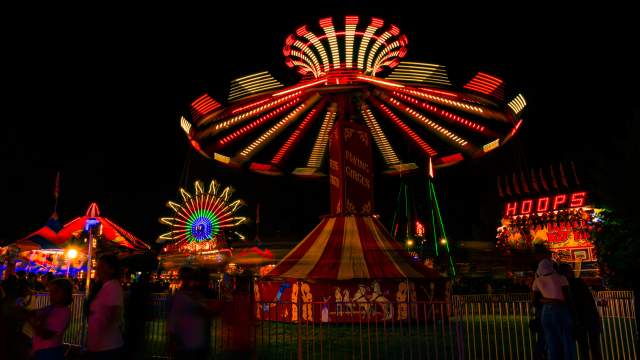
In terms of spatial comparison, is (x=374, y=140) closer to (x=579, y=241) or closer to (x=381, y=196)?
(x=579, y=241)

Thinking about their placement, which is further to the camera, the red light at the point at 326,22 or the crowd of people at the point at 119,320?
the red light at the point at 326,22

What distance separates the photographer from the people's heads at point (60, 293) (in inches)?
203

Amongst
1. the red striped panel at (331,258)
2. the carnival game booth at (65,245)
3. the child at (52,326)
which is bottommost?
the child at (52,326)

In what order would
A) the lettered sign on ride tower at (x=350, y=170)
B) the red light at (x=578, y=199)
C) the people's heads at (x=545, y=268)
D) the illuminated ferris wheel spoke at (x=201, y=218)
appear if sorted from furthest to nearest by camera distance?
the red light at (x=578, y=199), the illuminated ferris wheel spoke at (x=201, y=218), the lettered sign on ride tower at (x=350, y=170), the people's heads at (x=545, y=268)

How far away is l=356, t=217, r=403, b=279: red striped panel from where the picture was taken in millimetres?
14188

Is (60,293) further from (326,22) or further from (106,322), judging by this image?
(326,22)

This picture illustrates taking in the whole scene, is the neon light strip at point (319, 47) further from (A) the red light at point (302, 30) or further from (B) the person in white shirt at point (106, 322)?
(B) the person in white shirt at point (106, 322)

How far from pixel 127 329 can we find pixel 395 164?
15100 mm

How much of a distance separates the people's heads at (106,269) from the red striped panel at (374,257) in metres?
9.86

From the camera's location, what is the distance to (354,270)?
14289 mm

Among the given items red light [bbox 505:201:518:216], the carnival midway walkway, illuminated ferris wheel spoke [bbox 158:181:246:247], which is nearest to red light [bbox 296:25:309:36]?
the carnival midway walkway

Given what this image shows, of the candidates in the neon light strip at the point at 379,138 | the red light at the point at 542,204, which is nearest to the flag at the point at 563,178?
the red light at the point at 542,204

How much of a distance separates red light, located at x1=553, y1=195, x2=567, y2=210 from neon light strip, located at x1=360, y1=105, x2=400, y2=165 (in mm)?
22324

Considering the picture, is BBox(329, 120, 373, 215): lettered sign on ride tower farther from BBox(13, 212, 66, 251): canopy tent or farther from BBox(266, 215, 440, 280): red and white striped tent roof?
BBox(13, 212, 66, 251): canopy tent
